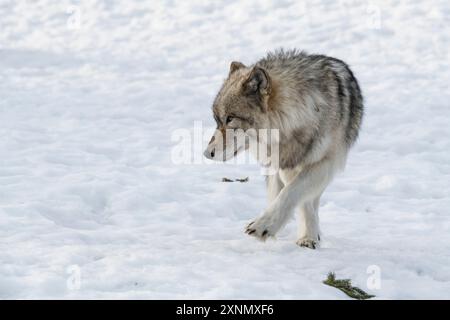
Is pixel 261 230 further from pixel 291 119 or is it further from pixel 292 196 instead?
pixel 291 119

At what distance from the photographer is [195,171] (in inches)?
339

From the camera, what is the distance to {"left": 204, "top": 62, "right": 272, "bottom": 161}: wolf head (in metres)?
5.22

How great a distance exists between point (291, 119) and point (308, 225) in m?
1.03

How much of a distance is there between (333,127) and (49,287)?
8.35ft

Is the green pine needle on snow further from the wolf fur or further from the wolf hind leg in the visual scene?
the wolf hind leg

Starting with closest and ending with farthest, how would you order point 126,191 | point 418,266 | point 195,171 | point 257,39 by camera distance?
point 418,266, point 126,191, point 195,171, point 257,39

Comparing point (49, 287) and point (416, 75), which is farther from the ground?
point (416, 75)

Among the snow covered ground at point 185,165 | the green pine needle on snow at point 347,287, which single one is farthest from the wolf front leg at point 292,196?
the green pine needle on snow at point 347,287

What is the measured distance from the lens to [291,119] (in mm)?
5297

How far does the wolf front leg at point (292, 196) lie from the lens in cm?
516

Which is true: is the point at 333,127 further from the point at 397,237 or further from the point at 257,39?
the point at 257,39

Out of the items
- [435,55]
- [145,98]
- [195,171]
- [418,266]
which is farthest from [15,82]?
[418,266]

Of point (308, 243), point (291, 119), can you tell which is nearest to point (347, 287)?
point (308, 243)

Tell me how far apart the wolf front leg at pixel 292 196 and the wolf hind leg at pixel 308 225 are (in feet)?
0.75
